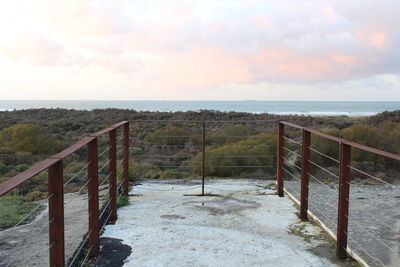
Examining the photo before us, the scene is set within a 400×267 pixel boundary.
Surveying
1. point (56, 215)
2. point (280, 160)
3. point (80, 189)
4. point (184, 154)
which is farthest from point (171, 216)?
point (184, 154)

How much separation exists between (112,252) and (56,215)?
3.91 ft

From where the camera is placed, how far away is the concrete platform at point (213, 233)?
287 cm

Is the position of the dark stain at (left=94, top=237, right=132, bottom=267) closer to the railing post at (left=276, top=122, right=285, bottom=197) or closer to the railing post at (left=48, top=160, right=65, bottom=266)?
the railing post at (left=48, top=160, right=65, bottom=266)

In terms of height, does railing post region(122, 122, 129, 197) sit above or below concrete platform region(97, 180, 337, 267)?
above

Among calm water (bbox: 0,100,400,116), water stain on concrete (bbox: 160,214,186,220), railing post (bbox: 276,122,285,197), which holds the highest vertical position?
calm water (bbox: 0,100,400,116)

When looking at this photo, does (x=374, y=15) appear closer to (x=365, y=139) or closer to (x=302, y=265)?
(x=365, y=139)

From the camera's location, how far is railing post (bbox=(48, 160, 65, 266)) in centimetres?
188

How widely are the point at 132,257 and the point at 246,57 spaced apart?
12232mm

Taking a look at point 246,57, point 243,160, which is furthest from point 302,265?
point 246,57

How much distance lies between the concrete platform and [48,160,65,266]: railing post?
0.92 metres

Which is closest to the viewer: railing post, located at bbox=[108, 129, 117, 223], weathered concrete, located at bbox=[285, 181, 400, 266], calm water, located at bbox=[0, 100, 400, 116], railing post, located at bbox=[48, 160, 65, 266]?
railing post, located at bbox=[48, 160, 65, 266]

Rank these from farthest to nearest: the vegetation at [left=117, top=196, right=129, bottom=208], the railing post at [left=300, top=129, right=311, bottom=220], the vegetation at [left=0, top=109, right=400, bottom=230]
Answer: the vegetation at [left=0, top=109, right=400, bottom=230], the vegetation at [left=117, top=196, right=129, bottom=208], the railing post at [left=300, top=129, right=311, bottom=220]

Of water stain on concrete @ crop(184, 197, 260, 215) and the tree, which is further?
the tree

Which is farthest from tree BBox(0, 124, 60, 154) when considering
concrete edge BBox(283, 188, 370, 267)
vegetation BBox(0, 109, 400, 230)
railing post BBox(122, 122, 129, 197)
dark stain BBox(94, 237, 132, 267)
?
dark stain BBox(94, 237, 132, 267)
